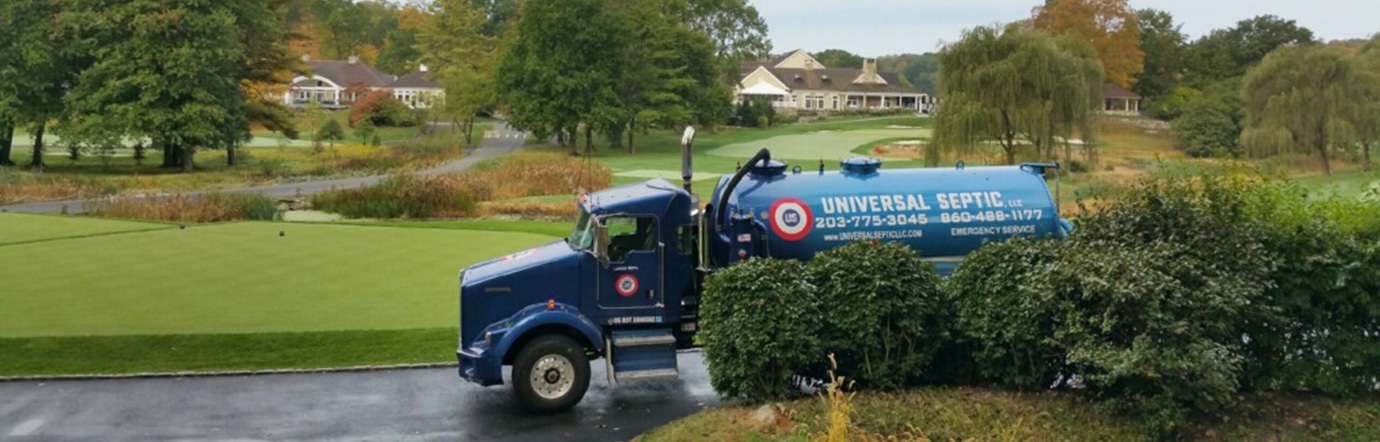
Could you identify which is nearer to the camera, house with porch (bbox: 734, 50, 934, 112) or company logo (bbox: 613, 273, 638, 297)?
company logo (bbox: 613, 273, 638, 297)

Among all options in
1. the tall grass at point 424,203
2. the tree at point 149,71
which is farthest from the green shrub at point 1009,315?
the tree at point 149,71

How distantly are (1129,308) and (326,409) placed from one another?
8.33 meters

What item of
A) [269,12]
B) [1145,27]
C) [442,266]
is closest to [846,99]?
[1145,27]

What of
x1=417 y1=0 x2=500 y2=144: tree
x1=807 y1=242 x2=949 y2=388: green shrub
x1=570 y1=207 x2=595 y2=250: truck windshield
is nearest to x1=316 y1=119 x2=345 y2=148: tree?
x1=417 y1=0 x2=500 y2=144: tree

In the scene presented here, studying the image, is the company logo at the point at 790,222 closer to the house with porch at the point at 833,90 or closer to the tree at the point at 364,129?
the tree at the point at 364,129

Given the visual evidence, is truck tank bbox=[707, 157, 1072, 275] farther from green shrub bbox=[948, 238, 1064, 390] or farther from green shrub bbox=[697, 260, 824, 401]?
green shrub bbox=[948, 238, 1064, 390]

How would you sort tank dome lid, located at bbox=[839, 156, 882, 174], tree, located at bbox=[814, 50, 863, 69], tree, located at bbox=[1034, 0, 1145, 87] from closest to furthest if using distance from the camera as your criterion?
tank dome lid, located at bbox=[839, 156, 882, 174]
tree, located at bbox=[1034, 0, 1145, 87]
tree, located at bbox=[814, 50, 863, 69]

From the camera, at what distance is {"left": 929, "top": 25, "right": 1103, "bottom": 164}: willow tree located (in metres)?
46.7

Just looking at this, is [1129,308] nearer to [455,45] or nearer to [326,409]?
[326,409]

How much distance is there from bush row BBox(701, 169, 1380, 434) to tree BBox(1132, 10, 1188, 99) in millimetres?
92459

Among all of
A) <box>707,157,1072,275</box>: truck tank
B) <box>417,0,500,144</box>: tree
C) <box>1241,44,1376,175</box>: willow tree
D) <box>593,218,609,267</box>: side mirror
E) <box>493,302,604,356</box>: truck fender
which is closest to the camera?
<box>493,302,604,356</box>: truck fender

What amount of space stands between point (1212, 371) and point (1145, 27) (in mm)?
100633

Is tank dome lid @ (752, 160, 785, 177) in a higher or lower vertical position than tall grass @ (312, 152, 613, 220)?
higher

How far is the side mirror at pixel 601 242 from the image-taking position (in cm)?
1353
